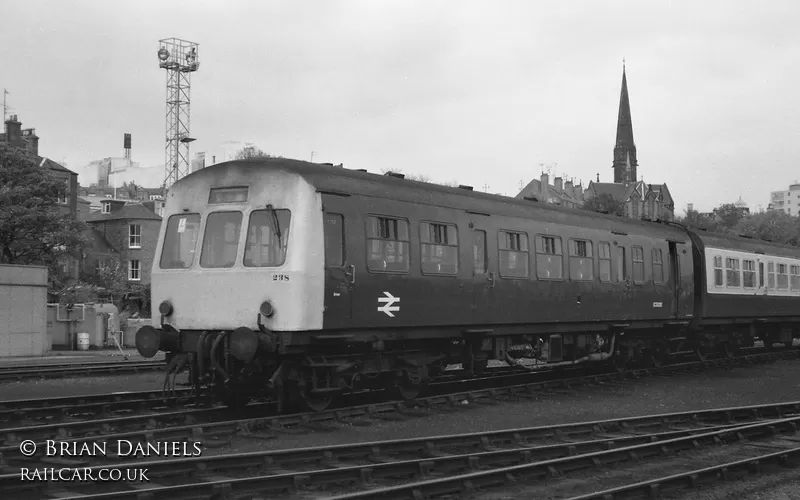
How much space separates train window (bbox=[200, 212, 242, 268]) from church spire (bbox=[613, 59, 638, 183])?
156m

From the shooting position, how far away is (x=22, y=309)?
87.2ft

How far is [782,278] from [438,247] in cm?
1760

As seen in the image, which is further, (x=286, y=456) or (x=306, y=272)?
(x=306, y=272)

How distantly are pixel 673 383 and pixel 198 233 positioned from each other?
11.2m

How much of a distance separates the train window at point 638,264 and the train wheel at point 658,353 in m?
2.49

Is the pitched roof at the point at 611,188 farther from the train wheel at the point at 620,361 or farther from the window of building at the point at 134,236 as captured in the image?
the train wheel at the point at 620,361

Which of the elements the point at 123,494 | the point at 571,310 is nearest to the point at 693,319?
the point at 571,310

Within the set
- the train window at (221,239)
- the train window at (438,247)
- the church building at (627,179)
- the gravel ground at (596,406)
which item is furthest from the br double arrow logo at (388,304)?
the church building at (627,179)

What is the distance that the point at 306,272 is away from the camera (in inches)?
459

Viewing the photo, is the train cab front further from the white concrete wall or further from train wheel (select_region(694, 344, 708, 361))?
the white concrete wall

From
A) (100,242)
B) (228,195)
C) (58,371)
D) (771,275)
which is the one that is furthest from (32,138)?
(228,195)

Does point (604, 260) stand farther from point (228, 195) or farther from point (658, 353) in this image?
point (228, 195)

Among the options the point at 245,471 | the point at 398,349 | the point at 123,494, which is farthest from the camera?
the point at 398,349

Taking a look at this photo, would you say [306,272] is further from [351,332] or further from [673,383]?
[673,383]
